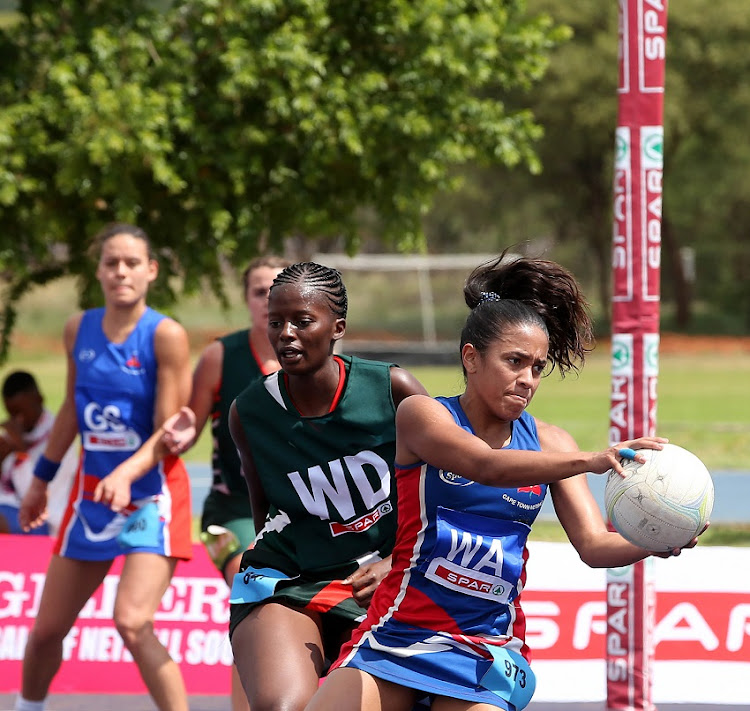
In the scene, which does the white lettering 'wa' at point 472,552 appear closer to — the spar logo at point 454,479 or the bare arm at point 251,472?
the spar logo at point 454,479

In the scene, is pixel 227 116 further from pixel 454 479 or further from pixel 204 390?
pixel 454 479

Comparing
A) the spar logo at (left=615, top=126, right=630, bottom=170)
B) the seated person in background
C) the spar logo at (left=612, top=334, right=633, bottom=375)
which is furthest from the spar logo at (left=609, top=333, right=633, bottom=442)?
the seated person in background

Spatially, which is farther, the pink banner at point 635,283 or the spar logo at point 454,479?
the pink banner at point 635,283

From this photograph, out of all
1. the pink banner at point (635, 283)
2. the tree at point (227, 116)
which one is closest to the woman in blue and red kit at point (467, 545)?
the pink banner at point (635, 283)

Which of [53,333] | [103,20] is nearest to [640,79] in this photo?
[103,20]

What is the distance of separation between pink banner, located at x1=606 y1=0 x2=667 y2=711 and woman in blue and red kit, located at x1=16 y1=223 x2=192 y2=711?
1.86m

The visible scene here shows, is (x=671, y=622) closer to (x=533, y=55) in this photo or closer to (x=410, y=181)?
(x=410, y=181)

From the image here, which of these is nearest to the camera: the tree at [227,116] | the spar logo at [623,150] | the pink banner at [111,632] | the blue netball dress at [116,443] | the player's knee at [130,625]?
the player's knee at [130,625]

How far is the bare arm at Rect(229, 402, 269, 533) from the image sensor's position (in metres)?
4.03

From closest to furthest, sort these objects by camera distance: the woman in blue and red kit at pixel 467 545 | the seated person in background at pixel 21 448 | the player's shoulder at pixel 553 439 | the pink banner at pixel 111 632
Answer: the woman in blue and red kit at pixel 467 545, the player's shoulder at pixel 553 439, the pink banner at pixel 111 632, the seated person in background at pixel 21 448

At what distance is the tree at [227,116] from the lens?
10.1 metres

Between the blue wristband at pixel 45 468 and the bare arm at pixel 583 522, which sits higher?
the blue wristband at pixel 45 468

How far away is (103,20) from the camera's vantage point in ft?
34.8

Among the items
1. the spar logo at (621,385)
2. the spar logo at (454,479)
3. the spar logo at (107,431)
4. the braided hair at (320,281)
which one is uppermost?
the spar logo at (621,385)
